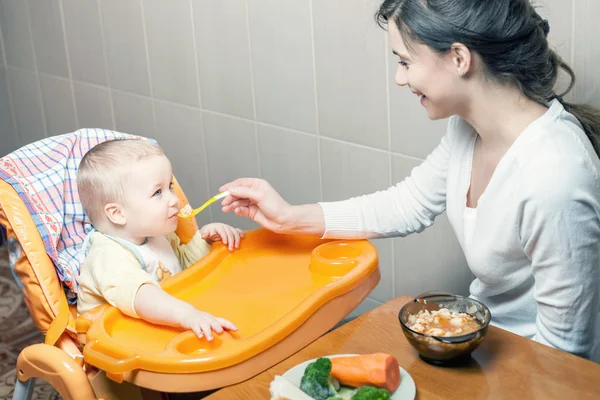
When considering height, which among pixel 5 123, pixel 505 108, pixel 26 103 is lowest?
pixel 5 123

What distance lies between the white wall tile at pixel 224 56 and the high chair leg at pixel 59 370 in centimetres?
115

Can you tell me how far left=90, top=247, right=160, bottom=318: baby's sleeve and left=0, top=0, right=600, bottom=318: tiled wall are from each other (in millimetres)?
767

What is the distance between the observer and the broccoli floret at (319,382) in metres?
1.06

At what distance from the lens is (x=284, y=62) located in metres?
2.18

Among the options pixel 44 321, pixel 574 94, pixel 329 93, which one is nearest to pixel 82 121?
pixel 329 93

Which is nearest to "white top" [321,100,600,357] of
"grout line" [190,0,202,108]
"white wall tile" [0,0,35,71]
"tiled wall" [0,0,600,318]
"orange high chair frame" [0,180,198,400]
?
"tiled wall" [0,0,600,318]

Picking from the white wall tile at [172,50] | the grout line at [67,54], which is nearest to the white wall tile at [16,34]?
the grout line at [67,54]

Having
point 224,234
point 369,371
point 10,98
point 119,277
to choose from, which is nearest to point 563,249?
point 369,371

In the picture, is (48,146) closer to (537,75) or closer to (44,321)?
(44,321)

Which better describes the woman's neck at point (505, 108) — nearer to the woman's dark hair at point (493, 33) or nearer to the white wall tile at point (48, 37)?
the woman's dark hair at point (493, 33)

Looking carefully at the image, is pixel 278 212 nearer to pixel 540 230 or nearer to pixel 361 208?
pixel 361 208

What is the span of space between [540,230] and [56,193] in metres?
0.98

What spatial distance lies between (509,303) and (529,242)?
20 centimetres

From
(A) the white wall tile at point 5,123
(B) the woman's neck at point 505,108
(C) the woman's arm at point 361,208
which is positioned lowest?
(A) the white wall tile at point 5,123
